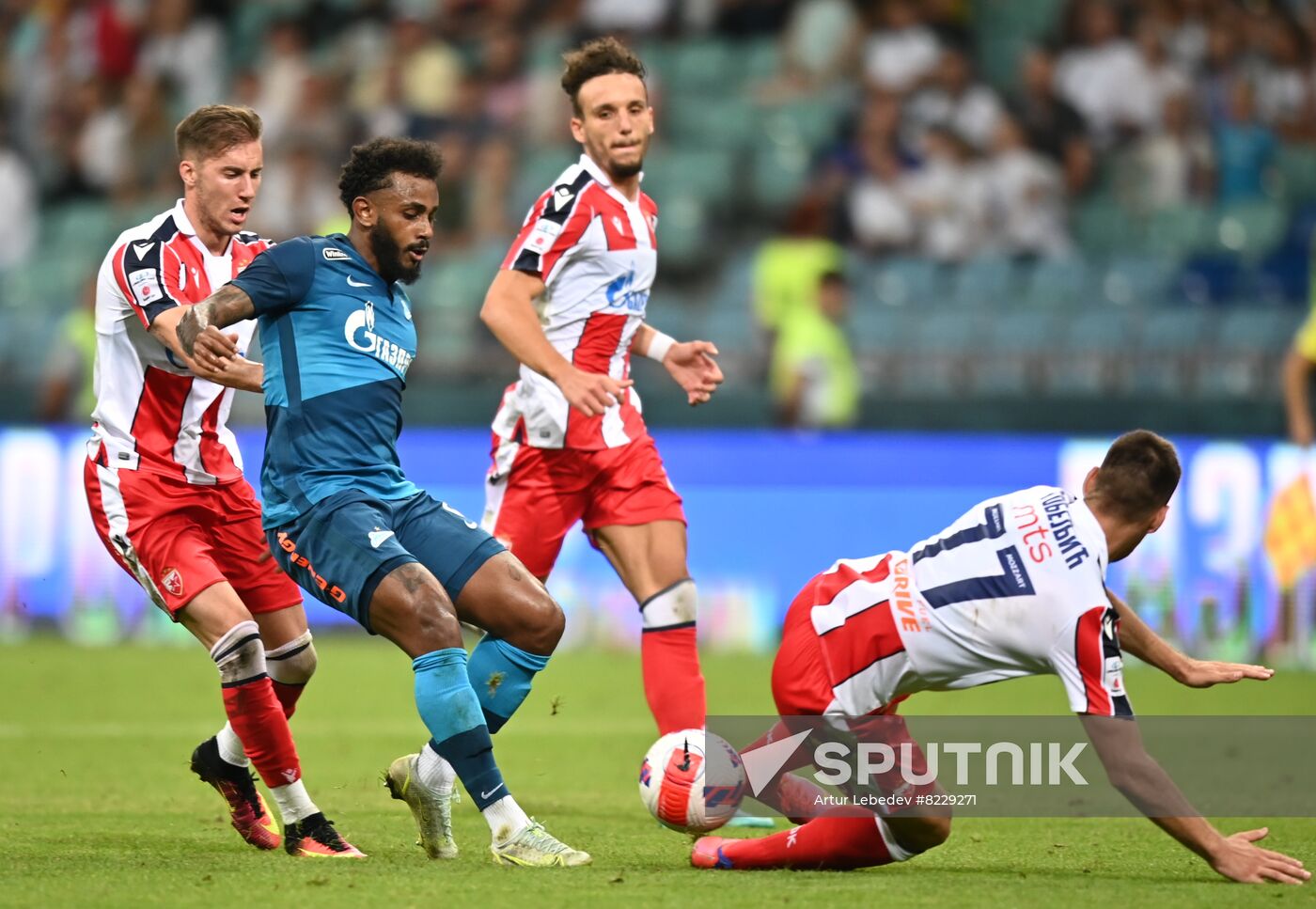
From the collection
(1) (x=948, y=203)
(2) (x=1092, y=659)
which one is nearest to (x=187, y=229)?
(2) (x=1092, y=659)

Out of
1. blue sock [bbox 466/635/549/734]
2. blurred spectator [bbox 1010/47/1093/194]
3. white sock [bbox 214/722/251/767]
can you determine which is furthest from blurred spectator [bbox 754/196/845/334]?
white sock [bbox 214/722/251/767]

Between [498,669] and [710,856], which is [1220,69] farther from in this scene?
[710,856]

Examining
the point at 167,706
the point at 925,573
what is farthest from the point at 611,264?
the point at 167,706

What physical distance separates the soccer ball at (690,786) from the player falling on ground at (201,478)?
1186 millimetres

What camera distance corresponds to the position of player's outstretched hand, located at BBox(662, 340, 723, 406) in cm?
660

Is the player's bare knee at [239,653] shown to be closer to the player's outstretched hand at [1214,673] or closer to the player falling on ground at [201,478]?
the player falling on ground at [201,478]

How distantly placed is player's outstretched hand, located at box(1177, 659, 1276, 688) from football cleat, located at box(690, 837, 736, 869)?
4.65ft

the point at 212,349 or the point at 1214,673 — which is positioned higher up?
the point at 212,349

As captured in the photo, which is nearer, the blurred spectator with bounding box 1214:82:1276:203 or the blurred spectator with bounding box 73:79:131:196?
the blurred spectator with bounding box 1214:82:1276:203

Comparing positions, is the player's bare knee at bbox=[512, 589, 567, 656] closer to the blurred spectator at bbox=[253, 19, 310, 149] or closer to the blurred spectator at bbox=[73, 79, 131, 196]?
the blurred spectator at bbox=[253, 19, 310, 149]

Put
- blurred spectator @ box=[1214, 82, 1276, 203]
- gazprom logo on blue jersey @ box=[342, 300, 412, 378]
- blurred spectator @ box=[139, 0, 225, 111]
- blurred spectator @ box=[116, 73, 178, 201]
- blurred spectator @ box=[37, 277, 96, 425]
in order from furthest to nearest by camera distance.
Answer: blurred spectator @ box=[139, 0, 225, 111] < blurred spectator @ box=[116, 73, 178, 201] < blurred spectator @ box=[1214, 82, 1276, 203] < blurred spectator @ box=[37, 277, 96, 425] < gazprom logo on blue jersey @ box=[342, 300, 412, 378]

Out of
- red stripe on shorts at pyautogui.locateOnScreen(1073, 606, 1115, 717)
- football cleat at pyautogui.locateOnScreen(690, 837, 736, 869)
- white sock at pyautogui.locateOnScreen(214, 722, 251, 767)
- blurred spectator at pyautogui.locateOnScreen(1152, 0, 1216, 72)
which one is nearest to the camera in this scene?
red stripe on shorts at pyautogui.locateOnScreen(1073, 606, 1115, 717)

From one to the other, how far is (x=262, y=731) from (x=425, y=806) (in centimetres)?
66

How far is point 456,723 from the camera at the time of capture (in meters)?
5.38
